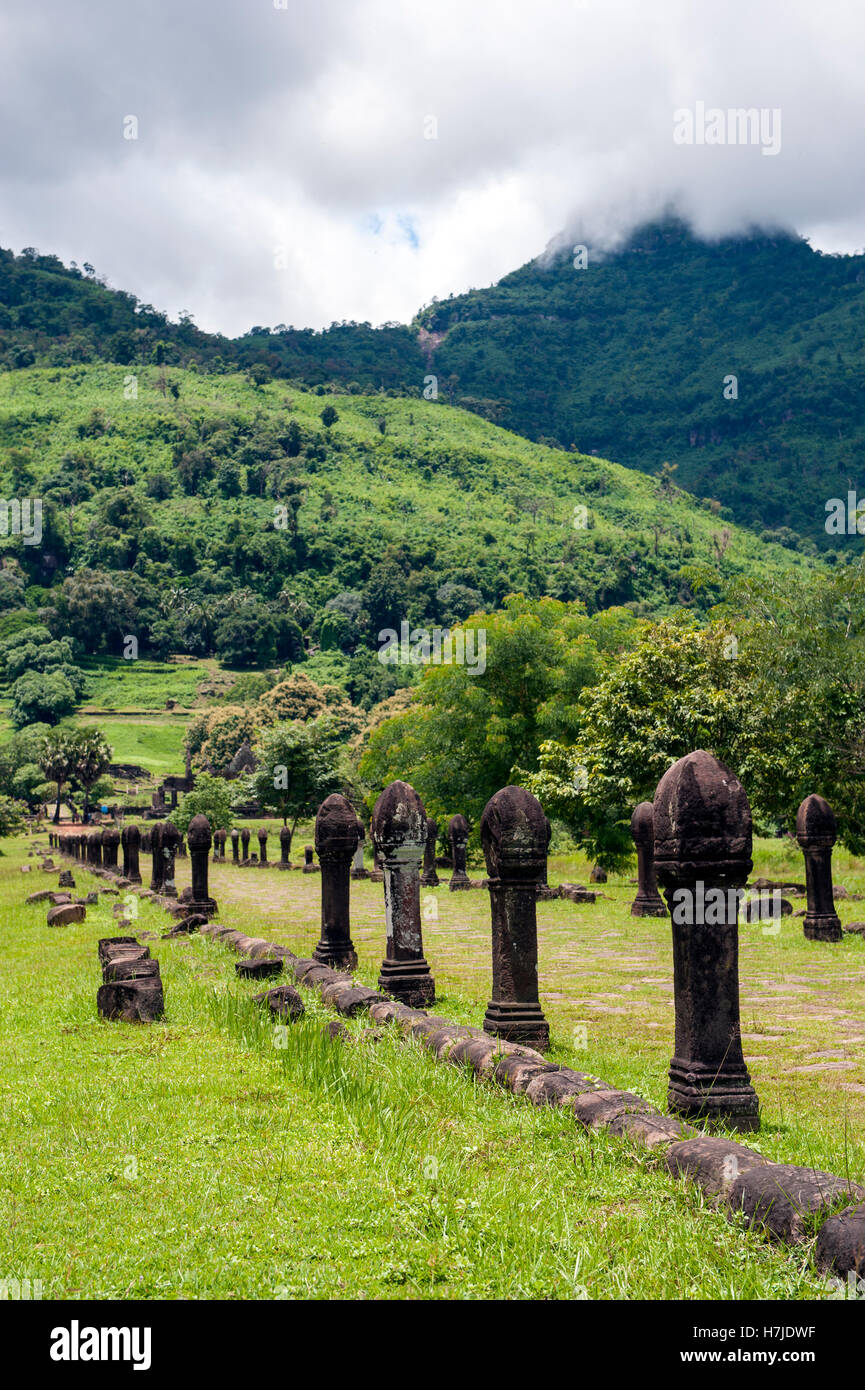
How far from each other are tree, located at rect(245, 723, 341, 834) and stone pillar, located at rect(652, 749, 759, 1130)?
4042cm

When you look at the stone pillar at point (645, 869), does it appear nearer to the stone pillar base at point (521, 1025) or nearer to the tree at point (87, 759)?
the stone pillar base at point (521, 1025)

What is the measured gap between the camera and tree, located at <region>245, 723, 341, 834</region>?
4600cm

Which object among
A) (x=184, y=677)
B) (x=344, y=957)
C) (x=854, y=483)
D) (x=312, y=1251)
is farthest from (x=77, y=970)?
(x=854, y=483)

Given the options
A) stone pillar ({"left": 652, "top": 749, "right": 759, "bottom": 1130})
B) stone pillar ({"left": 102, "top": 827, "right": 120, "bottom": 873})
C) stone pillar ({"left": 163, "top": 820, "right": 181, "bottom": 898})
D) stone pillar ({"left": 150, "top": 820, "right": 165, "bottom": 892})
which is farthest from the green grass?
stone pillar ({"left": 102, "top": 827, "right": 120, "bottom": 873})

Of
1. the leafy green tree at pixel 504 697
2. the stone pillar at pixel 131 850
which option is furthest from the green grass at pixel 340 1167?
the leafy green tree at pixel 504 697

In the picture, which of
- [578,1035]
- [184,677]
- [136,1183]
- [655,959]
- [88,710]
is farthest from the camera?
[184,677]

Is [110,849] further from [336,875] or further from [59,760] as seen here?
[59,760]

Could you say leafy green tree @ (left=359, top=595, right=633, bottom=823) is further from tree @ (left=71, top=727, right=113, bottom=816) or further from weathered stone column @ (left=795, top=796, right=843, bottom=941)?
tree @ (left=71, top=727, right=113, bottom=816)

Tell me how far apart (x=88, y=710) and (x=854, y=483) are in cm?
12523

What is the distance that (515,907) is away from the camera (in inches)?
308

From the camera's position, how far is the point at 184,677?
121 metres

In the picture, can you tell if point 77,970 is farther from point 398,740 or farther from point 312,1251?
point 398,740

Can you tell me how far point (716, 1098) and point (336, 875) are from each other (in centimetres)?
630

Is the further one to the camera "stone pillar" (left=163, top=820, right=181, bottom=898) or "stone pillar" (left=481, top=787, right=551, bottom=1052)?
"stone pillar" (left=163, top=820, right=181, bottom=898)
